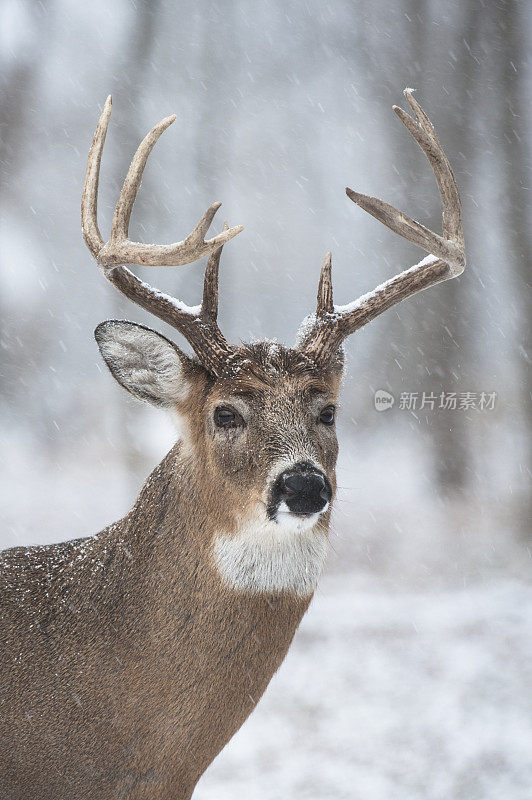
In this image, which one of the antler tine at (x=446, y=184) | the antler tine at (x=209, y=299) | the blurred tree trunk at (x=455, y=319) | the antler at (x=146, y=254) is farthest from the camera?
the blurred tree trunk at (x=455, y=319)

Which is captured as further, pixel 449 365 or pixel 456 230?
pixel 449 365

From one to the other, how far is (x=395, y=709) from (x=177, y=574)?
2.82m

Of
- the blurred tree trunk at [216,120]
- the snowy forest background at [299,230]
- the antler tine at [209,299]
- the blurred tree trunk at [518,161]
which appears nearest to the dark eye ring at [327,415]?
the antler tine at [209,299]

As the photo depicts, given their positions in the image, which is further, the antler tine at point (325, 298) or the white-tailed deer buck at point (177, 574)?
the antler tine at point (325, 298)

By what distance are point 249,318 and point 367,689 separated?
415cm

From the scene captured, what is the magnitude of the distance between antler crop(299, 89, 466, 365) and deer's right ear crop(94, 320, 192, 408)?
475 millimetres

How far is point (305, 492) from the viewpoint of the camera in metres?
2.21

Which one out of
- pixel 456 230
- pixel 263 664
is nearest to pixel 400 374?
pixel 456 230

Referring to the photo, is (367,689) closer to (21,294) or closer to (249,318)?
(249,318)

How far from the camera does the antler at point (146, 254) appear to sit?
2.47m

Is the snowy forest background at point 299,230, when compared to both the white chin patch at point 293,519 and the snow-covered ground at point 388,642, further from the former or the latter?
the white chin patch at point 293,519

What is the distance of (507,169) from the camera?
320 inches

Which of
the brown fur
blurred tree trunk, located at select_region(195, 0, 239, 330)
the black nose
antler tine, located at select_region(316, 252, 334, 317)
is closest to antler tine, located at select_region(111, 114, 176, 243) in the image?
the brown fur

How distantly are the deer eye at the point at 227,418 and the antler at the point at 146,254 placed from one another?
14 cm
